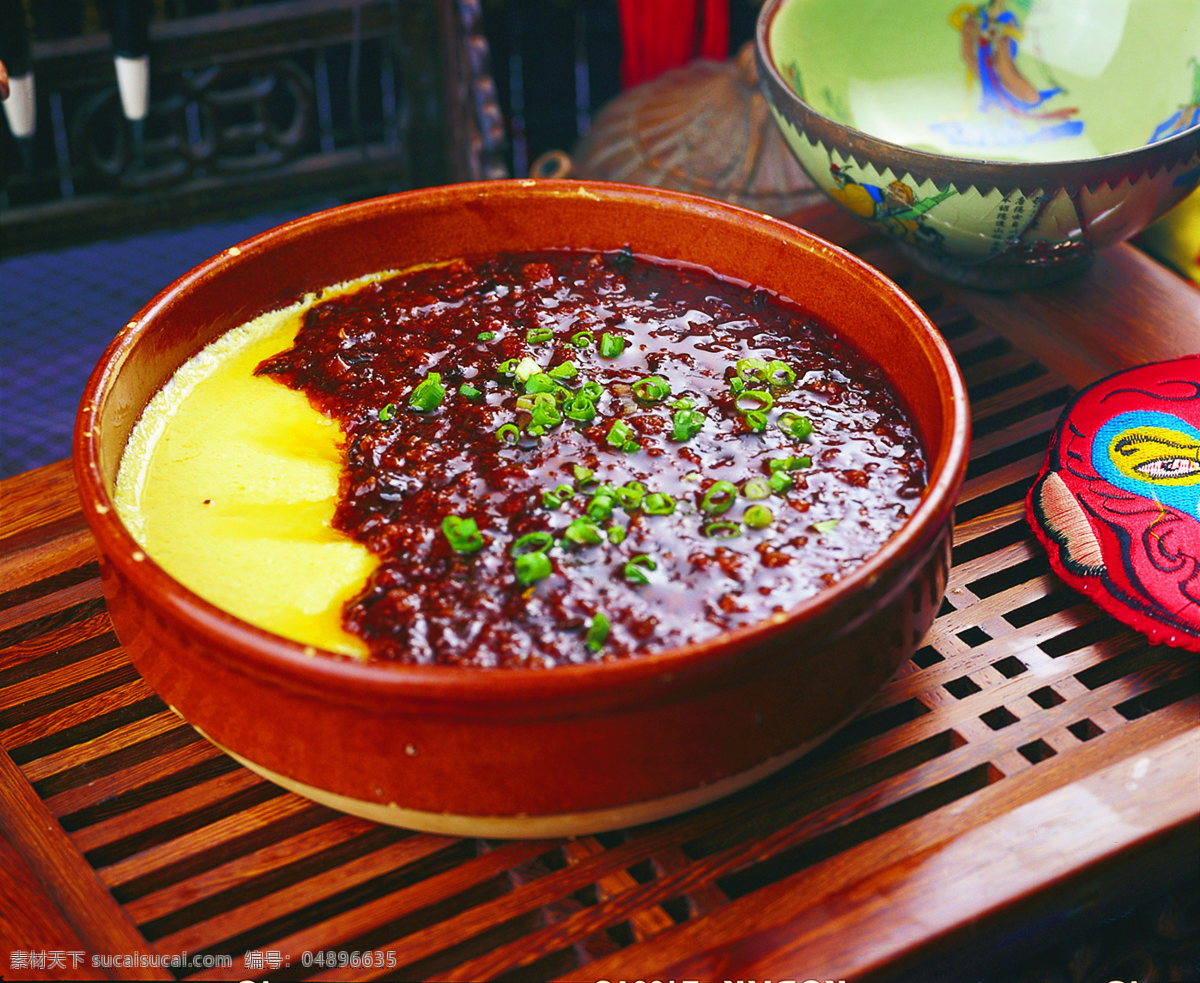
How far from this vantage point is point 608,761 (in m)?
1.45

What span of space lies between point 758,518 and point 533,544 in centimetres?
34

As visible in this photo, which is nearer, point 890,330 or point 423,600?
point 423,600

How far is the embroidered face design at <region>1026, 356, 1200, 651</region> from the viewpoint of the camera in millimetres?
1870

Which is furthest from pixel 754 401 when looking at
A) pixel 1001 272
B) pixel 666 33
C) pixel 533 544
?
pixel 666 33

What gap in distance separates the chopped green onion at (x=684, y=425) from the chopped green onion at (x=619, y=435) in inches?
2.9

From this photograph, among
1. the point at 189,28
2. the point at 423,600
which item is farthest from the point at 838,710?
the point at 189,28

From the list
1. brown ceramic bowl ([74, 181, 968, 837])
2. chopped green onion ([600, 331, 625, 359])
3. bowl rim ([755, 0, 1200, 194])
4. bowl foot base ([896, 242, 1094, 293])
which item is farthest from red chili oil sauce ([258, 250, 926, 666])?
bowl foot base ([896, 242, 1094, 293])

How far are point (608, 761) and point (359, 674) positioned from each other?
0.33 m

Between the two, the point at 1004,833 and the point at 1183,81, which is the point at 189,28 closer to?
the point at 1183,81

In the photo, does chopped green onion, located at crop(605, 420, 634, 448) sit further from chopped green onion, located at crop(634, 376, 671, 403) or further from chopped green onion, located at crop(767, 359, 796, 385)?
chopped green onion, located at crop(767, 359, 796, 385)

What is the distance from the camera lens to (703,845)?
1651mm

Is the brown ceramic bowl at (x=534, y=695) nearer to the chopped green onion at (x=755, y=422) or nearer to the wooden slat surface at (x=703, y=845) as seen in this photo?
the wooden slat surface at (x=703, y=845)

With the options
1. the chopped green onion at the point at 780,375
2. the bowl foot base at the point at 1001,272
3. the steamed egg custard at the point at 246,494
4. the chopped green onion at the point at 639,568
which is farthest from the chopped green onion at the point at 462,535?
the bowl foot base at the point at 1001,272

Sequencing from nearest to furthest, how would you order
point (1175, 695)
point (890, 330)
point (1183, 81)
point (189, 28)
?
point (1175, 695), point (890, 330), point (1183, 81), point (189, 28)
